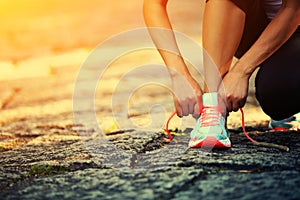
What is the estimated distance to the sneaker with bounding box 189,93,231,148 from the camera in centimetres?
243

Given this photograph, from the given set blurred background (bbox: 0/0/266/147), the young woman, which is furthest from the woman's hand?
blurred background (bbox: 0/0/266/147)

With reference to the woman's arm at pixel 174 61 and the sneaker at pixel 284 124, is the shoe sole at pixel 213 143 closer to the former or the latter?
the woman's arm at pixel 174 61

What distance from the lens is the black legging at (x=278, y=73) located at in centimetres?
286

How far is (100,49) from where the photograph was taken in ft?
25.7

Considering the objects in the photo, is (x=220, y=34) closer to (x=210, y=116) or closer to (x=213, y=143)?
(x=210, y=116)

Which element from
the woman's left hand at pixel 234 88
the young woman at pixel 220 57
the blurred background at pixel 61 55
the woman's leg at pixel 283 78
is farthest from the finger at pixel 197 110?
the blurred background at pixel 61 55

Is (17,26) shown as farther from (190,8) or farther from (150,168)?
(150,168)

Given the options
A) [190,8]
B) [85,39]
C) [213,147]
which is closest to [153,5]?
[213,147]

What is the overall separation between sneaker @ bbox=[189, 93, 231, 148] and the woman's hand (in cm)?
3

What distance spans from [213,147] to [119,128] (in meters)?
1.25

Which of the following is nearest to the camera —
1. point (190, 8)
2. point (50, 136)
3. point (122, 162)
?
point (122, 162)

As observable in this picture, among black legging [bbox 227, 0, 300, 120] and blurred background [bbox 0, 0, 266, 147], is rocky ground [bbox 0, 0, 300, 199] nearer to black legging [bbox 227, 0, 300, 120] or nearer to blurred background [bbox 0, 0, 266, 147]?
blurred background [bbox 0, 0, 266, 147]

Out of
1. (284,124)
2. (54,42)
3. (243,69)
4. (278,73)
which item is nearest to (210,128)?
(243,69)

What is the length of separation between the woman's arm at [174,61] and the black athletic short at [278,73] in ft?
1.23
